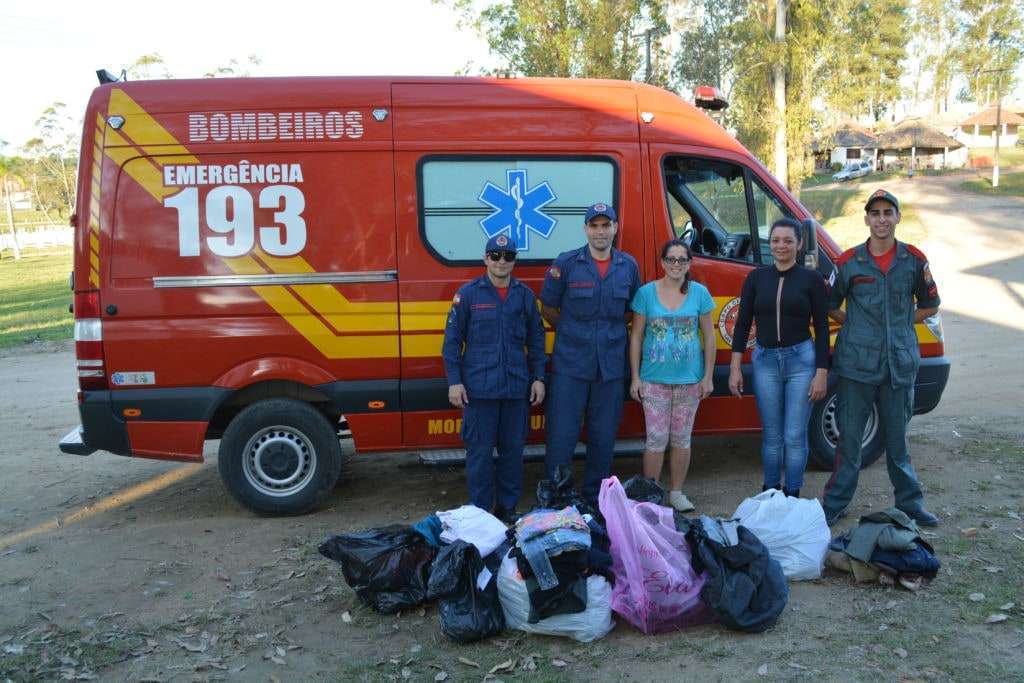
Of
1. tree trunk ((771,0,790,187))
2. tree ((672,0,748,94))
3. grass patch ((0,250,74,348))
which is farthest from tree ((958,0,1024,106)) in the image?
grass patch ((0,250,74,348))

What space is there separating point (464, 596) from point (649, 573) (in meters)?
0.83

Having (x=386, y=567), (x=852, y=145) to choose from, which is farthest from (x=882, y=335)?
(x=852, y=145)

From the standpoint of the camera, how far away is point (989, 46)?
145ft

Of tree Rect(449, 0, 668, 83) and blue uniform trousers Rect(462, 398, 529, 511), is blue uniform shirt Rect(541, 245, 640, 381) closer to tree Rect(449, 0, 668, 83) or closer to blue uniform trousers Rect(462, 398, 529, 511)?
blue uniform trousers Rect(462, 398, 529, 511)

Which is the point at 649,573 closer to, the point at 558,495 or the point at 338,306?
the point at 558,495

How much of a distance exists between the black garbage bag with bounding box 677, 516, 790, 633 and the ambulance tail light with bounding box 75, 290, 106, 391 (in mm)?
3544

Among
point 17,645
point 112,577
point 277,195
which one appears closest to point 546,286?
point 277,195

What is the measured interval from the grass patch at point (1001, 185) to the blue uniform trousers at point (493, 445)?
34.4 metres

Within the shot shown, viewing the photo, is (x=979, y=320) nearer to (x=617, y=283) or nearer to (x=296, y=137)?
(x=617, y=283)

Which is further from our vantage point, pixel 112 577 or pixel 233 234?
pixel 233 234

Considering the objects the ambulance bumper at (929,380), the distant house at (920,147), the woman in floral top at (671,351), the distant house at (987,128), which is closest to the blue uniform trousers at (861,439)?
the woman in floral top at (671,351)

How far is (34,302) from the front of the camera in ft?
66.7

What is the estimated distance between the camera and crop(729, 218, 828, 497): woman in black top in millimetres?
5023

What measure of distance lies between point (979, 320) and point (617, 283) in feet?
32.0
